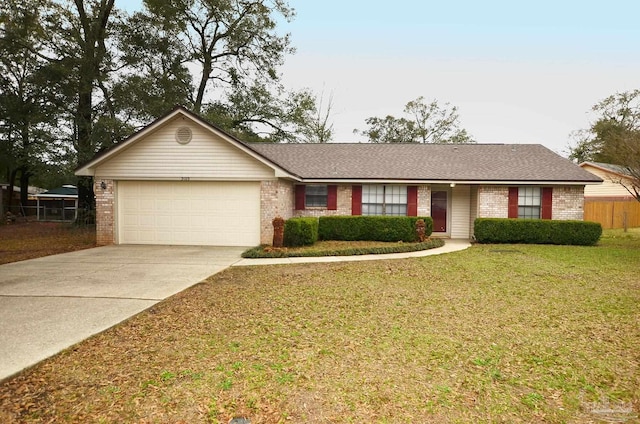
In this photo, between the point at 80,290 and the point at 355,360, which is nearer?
the point at 355,360

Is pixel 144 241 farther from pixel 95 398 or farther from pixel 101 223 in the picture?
pixel 95 398

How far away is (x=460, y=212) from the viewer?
53.1 feet

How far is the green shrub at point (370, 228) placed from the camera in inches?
547

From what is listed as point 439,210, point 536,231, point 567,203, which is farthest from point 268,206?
point 567,203

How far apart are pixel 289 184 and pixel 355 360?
11.6 m

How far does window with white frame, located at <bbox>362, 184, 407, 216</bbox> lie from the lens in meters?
15.5

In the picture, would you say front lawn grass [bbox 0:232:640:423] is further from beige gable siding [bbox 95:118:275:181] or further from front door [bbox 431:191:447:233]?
front door [bbox 431:191:447:233]

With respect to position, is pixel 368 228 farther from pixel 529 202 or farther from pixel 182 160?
pixel 182 160

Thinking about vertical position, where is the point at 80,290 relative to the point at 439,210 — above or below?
below

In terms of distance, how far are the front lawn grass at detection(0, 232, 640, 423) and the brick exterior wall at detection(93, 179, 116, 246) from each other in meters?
8.21

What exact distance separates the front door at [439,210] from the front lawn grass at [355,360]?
918 centimetres

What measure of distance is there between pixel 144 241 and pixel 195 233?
77.4 inches

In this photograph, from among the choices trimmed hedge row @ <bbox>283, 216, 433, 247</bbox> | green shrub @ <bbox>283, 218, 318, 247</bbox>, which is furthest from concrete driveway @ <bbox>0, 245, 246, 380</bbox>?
trimmed hedge row @ <bbox>283, 216, 433, 247</bbox>

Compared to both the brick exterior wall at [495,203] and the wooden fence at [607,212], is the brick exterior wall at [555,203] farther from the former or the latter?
the wooden fence at [607,212]
